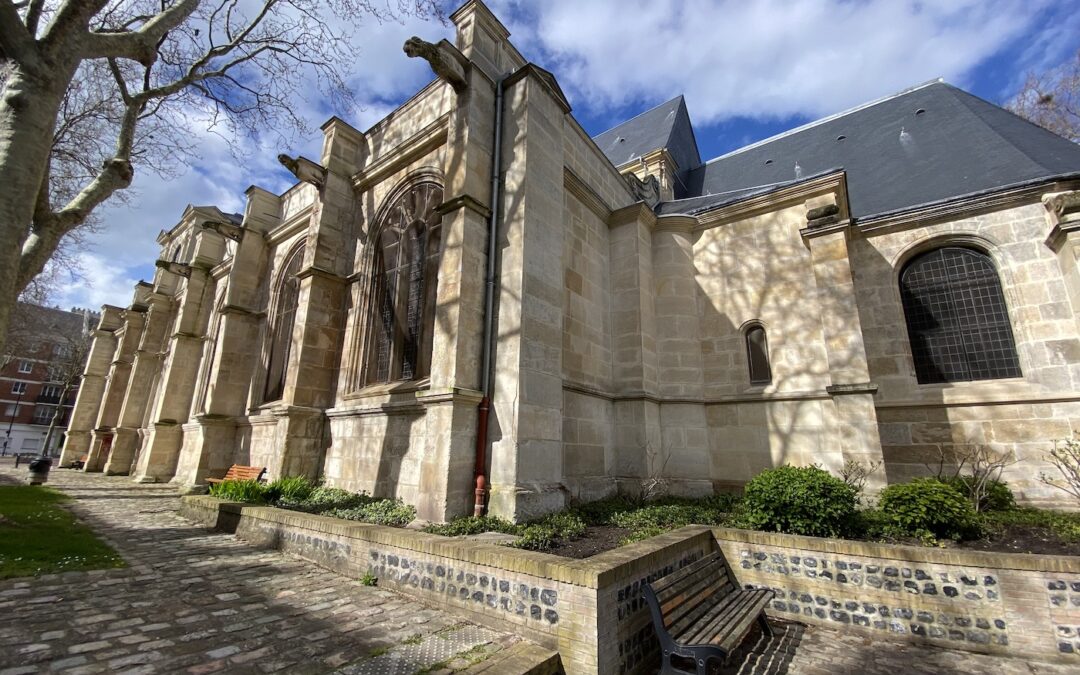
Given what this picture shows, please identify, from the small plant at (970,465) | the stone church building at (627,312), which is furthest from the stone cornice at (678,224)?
the small plant at (970,465)

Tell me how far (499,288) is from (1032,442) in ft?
29.1

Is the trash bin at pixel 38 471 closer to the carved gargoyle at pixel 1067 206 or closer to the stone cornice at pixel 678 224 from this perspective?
the stone cornice at pixel 678 224

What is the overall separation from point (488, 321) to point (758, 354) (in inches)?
221

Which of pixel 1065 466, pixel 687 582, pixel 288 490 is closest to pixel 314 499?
pixel 288 490

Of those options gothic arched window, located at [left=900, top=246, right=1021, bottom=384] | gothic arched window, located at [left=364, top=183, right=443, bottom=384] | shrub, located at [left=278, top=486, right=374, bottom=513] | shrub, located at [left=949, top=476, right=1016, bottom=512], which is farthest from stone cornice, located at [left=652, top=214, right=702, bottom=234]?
shrub, located at [left=278, top=486, right=374, bottom=513]

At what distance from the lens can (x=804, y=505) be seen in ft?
17.4

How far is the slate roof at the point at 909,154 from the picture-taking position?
8602 mm

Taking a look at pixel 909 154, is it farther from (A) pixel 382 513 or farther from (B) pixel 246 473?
→ (B) pixel 246 473

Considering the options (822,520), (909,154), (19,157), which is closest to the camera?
(19,157)

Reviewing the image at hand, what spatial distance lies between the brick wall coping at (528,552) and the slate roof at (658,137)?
1446 centimetres

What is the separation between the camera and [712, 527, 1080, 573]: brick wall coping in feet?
12.7

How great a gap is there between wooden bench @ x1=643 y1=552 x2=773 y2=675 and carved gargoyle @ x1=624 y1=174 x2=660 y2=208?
919 cm

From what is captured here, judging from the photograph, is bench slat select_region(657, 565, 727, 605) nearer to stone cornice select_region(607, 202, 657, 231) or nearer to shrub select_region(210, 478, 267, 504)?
shrub select_region(210, 478, 267, 504)

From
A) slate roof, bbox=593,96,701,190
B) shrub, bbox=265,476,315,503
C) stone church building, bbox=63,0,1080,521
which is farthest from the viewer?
slate roof, bbox=593,96,701,190
